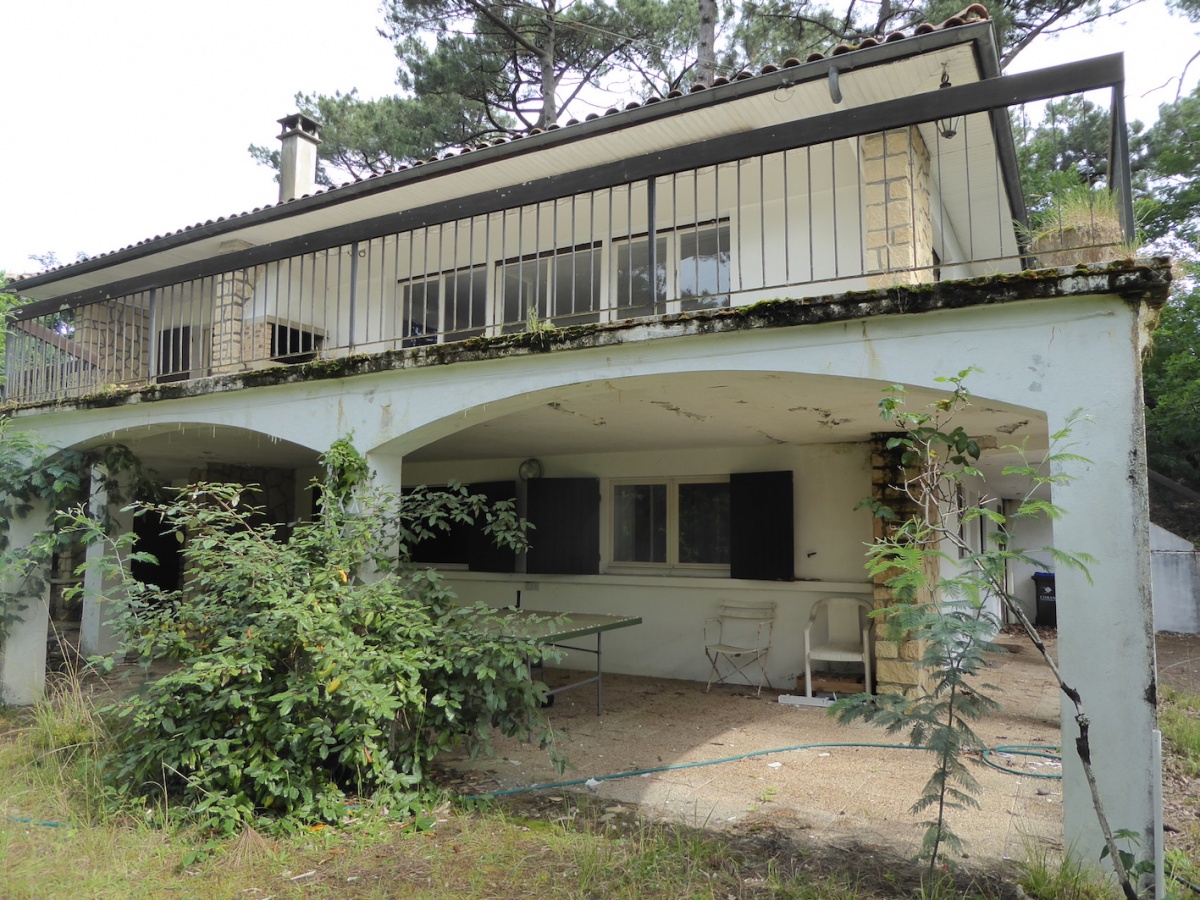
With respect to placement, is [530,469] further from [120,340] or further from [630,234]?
[120,340]

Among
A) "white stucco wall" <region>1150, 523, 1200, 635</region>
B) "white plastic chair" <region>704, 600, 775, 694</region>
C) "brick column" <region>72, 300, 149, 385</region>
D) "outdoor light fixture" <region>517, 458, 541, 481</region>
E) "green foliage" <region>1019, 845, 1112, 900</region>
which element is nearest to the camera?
"green foliage" <region>1019, 845, 1112, 900</region>

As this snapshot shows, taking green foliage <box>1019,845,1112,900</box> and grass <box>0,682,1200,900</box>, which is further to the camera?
grass <box>0,682,1200,900</box>

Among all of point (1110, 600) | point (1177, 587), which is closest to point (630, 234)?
point (1110, 600)

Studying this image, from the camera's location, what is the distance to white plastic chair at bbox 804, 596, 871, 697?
726 cm

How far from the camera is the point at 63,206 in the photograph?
61.4 feet

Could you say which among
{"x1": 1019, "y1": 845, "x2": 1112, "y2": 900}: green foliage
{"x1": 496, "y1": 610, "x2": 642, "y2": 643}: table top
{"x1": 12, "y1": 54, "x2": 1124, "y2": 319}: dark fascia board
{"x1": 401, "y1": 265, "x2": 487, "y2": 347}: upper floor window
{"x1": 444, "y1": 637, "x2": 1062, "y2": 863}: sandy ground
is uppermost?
{"x1": 401, "y1": 265, "x2": 487, "y2": 347}: upper floor window

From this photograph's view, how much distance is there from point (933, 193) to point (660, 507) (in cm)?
444

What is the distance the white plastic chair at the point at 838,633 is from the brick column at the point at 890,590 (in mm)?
177

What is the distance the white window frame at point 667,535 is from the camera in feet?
28.8

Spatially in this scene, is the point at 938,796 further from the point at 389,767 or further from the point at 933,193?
the point at 933,193

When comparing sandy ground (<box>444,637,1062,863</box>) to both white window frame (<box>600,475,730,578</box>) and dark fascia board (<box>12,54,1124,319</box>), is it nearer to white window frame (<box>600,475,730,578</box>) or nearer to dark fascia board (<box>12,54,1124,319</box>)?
white window frame (<box>600,475,730,578</box>)

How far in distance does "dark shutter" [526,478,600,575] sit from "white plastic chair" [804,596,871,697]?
266 cm

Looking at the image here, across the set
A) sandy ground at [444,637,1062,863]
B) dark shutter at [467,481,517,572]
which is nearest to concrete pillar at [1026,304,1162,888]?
sandy ground at [444,637,1062,863]

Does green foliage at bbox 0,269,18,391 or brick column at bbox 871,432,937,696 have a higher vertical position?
green foliage at bbox 0,269,18,391
